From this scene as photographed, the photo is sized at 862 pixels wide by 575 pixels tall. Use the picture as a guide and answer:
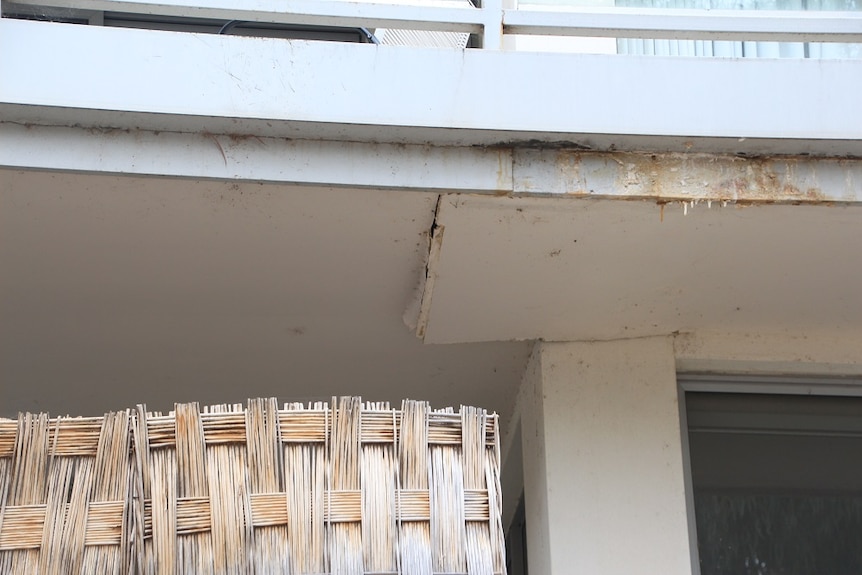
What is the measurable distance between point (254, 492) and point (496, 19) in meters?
1.54

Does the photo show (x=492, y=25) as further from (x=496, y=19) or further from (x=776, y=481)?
(x=776, y=481)

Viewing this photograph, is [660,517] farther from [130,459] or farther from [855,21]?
[130,459]

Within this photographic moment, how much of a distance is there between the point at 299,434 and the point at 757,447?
1.93 m

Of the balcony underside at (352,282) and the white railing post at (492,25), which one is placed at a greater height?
the white railing post at (492,25)

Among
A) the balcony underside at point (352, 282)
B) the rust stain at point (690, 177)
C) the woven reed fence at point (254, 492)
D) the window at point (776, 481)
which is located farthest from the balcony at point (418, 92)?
the window at point (776, 481)

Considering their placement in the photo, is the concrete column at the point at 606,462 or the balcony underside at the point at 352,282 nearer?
the balcony underside at the point at 352,282

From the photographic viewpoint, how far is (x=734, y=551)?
11.9ft

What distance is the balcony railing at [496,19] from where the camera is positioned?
3201 mm

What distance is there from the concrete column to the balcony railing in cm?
101

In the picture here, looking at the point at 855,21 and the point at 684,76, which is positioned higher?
the point at 855,21

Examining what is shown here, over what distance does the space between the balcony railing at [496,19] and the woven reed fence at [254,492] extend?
49.6 inches

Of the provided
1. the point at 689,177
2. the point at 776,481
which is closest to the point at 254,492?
the point at 689,177

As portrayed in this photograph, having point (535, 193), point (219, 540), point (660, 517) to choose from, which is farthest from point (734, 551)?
point (219, 540)

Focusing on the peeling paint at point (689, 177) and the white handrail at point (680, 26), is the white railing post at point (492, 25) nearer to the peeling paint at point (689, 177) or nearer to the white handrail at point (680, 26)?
the white handrail at point (680, 26)
